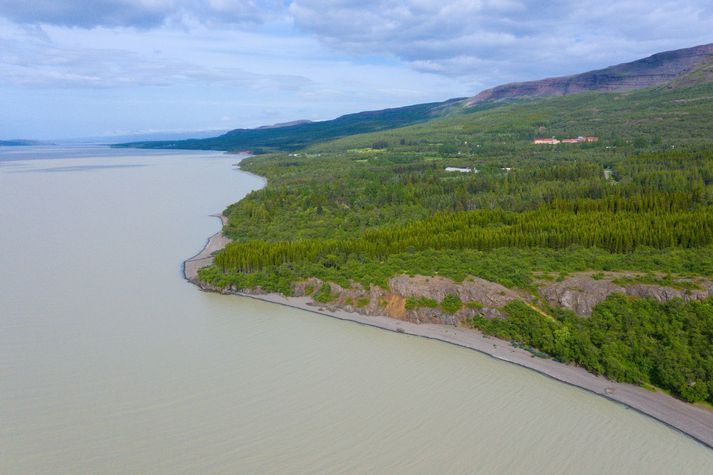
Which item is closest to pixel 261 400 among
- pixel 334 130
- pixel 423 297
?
pixel 423 297

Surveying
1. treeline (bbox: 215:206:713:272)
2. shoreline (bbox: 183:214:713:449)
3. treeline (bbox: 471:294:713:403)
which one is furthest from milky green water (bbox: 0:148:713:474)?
treeline (bbox: 215:206:713:272)

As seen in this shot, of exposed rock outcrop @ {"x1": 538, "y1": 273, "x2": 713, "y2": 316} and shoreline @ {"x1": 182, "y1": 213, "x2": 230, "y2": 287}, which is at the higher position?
exposed rock outcrop @ {"x1": 538, "y1": 273, "x2": 713, "y2": 316}

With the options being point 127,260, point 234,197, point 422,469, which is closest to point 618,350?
point 422,469

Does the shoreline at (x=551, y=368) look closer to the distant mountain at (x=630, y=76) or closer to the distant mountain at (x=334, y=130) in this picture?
the distant mountain at (x=334, y=130)

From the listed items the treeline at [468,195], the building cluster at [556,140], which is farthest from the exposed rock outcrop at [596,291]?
the building cluster at [556,140]

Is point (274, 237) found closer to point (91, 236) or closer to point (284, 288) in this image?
point (284, 288)

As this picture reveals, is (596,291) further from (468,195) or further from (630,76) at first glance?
(630,76)

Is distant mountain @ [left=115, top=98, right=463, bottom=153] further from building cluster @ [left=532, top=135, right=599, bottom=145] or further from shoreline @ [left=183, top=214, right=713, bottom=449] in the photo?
shoreline @ [left=183, top=214, right=713, bottom=449]
